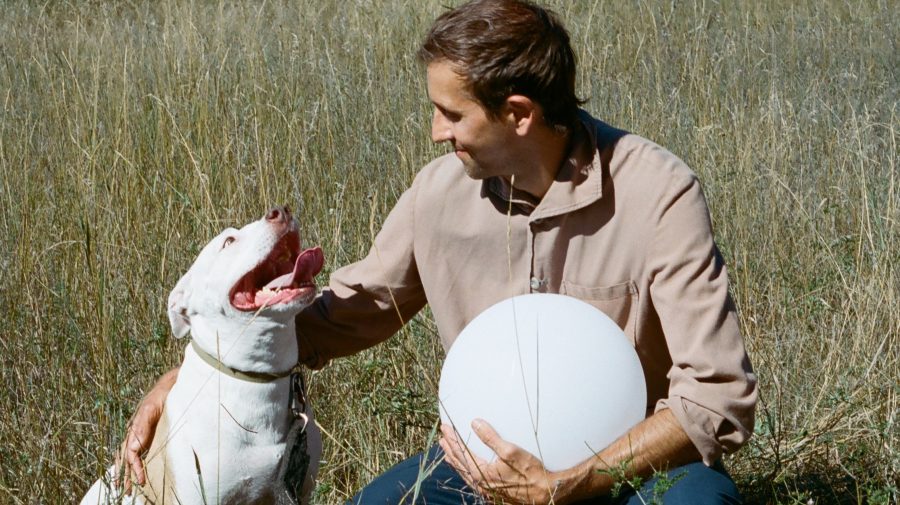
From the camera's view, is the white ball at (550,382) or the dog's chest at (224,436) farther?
the dog's chest at (224,436)

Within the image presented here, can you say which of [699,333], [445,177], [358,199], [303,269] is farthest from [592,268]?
[358,199]

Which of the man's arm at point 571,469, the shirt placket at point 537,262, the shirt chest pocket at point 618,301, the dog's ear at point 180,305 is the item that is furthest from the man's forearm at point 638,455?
the dog's ear at point 180,305

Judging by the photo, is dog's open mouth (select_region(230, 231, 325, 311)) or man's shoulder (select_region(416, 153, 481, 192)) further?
man's shoulder (select_region(416, 153, 481, 192))

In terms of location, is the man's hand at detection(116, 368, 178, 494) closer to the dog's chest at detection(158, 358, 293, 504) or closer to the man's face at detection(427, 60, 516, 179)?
the dog's chest at detection(158, 358, 293, 504)

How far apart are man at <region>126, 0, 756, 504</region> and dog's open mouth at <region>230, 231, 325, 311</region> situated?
1.08ft

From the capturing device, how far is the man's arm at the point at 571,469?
218cm

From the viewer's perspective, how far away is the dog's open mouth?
2.28 metres

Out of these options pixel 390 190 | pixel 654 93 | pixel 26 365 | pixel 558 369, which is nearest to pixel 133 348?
pixel 26 365

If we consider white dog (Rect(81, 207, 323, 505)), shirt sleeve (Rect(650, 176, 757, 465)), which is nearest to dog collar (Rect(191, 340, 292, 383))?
white dog (Rect(81, 207, 323, 505))

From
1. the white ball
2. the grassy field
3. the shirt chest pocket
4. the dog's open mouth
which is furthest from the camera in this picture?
the grassy field

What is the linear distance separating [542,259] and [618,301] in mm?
205

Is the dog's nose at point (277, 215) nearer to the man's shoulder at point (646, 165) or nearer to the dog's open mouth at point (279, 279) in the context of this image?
the dog's open mouth at point (279, 279)

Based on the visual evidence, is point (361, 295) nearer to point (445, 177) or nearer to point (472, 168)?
point (445, 177)

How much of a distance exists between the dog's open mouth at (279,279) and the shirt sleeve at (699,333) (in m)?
0.75
